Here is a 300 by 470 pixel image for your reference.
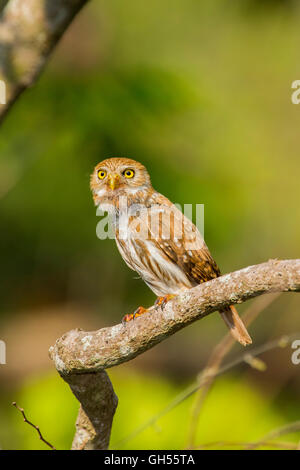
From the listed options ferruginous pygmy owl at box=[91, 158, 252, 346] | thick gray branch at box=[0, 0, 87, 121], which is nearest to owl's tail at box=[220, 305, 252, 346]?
ferruginous pygmy owl at box=[91, 158, 252, 346]

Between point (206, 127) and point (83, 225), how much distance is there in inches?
96.8

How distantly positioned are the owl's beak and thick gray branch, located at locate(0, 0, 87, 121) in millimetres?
740

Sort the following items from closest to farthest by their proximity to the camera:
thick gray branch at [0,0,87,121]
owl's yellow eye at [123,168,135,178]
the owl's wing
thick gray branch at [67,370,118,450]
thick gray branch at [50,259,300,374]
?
thick gray branch at [50,259,300,374] < thick gray branch at [67,370,118,450] < thick gray branch at [0,0,87,121] < the owl's wing < owl's yellow eye at [123,168,135,178]

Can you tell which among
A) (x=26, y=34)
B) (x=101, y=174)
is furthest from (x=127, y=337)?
(x=26, y=34)

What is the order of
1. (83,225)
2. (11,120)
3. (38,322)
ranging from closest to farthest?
(11,120)
(83,225)
(38,322)

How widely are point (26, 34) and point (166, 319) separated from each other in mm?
1943

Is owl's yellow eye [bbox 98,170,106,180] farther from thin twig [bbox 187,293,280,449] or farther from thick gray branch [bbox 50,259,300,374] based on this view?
thin twig [bbox 187,293,280,449]

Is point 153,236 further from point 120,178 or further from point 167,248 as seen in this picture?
point 120,178

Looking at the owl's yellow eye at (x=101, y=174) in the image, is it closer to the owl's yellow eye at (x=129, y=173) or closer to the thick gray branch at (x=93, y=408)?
the owl's yellow eye at (x=129, y=173)

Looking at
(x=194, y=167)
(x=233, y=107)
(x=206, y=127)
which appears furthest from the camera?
(x=233, y=107)

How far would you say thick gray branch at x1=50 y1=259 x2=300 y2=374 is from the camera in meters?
2.54

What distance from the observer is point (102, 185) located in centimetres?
404
